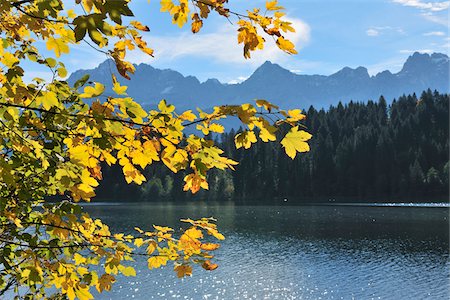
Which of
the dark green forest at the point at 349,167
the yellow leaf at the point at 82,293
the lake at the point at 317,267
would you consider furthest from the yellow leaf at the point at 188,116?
the dark green forest at the point at 349,167

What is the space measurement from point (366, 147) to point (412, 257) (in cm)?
9779

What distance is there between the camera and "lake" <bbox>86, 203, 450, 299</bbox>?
116ft

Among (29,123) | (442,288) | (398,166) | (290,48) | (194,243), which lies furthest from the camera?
(398,166)

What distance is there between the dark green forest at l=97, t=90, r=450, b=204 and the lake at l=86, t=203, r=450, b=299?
202ft

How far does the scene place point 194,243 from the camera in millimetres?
3939

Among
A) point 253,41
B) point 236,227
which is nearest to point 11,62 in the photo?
point 253,41

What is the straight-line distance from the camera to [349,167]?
140m

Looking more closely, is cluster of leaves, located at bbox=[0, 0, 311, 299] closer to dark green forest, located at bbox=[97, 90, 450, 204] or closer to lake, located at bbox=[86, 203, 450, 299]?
lake, located at bbox=[86, 203, 450, 299]

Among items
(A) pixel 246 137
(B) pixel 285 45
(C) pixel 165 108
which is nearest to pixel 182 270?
(A) pixel 246 137

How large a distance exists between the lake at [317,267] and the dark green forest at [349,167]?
202 feet

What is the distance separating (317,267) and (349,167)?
100762 mm

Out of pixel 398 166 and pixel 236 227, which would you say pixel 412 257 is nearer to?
pixel 236 227

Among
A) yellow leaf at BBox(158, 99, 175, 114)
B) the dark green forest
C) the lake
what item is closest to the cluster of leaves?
yellow leaf at BBox(158, 99, 175, 114)

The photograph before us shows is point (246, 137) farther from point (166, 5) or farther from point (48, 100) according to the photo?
point (48, 100)
